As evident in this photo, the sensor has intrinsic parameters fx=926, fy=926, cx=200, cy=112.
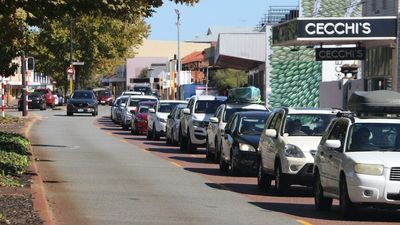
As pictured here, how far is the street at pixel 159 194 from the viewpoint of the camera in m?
14.1

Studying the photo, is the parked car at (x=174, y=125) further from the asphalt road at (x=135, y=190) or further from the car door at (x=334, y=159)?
the car door at (x=334, y=159)

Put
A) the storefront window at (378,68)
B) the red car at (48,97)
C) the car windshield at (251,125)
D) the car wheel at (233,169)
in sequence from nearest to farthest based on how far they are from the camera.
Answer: the car wheel at (233,169) → the car windshield at (251,125) → the storefront window at (378,68) → the red car at (48,97)

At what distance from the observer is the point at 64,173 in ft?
71.1

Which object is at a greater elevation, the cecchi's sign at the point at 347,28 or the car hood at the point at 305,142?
the cecchi's sign at the point at 347,28

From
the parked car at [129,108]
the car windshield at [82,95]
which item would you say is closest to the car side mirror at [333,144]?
the parked car at [129,108]

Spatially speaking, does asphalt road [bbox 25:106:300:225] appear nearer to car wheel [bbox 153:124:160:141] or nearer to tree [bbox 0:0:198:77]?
tree [bbox 0:0:198:77]

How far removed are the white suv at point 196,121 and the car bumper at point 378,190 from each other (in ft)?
53.4

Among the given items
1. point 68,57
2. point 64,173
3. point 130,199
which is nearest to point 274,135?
point 130,199

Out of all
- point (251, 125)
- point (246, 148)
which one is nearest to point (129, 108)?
point (251, 125)

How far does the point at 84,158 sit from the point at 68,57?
63.0 meters

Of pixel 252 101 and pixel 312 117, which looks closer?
pixel 312 117

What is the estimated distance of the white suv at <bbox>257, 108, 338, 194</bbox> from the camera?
1708 centimetres

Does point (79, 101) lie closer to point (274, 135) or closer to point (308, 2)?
point (308, 2)

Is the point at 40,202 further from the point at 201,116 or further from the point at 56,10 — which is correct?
the point at 201,116
